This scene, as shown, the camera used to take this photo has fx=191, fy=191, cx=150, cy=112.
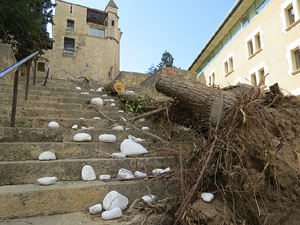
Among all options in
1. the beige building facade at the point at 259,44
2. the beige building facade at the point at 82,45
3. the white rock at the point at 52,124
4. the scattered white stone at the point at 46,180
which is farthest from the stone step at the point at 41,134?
the beige building facade at the point at 82,45

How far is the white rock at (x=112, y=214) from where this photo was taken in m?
1.21

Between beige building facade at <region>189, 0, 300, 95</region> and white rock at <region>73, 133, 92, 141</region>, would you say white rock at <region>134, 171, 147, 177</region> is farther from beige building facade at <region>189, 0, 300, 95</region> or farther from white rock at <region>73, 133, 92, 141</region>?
A: beige building facade at <region>189, 0, 300, 95</region>

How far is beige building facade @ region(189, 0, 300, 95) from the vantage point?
872 centimetres

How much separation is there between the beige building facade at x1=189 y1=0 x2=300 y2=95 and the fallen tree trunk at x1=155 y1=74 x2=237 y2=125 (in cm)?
446

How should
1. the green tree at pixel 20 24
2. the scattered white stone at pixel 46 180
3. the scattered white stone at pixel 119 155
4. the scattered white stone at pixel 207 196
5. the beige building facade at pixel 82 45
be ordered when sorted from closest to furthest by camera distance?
the scattered white stone at pixel 207 196
the scattered white stone at pixel 46 180
the scattered white stone at pixel 119 155
the green tree at pixel 20 24
the beige building facade at pixel 82 45

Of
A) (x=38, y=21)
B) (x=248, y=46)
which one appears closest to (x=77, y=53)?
(x=38, y=21)

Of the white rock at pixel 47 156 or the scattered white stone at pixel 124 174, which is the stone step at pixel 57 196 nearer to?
the scattered white stone at pixel 124 174

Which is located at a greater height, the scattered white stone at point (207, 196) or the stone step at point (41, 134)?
the stone step at point (41, 134)

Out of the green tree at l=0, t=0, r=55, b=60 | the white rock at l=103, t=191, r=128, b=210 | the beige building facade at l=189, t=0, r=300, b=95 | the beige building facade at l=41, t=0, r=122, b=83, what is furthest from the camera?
the beige building facade at l=41, t=0, r=122, b=83

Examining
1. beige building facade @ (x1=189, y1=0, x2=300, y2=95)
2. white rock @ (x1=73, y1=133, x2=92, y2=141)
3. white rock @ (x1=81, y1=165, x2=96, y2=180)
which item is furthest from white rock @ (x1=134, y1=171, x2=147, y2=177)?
beige building facade @ (x1=189, y1=0, x2=300, y2=95)

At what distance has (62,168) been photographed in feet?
5.31

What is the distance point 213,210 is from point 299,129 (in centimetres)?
95

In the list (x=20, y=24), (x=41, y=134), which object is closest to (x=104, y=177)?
(x=41, y=134)

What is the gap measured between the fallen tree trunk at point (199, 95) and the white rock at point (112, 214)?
0.99m
